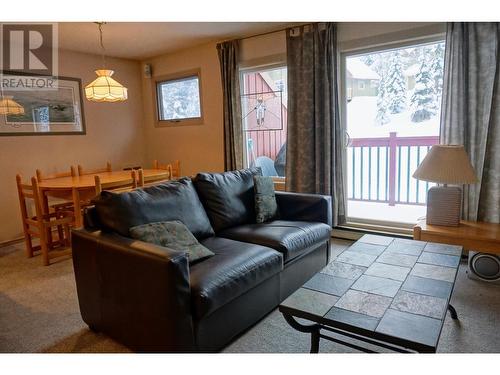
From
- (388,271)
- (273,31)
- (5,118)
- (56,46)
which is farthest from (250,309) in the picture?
(56,46)

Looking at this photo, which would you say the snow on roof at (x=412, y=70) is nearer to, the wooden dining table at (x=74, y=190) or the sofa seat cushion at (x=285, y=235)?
the sofa seat cushion at (x=285, y=235)

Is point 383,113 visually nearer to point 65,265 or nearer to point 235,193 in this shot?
point 235,193

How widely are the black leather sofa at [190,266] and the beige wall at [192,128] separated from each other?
1942 mm

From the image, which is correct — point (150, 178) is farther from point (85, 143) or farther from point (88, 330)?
point (88, 330)

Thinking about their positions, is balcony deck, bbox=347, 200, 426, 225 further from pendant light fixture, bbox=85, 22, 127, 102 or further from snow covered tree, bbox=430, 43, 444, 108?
pendant light fixture, bbox=85, 22, 127, 102

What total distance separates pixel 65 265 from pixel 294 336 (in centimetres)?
240

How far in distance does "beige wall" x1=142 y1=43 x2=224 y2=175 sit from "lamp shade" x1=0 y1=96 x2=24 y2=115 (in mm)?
1799

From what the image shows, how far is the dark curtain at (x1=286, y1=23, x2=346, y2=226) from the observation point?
139 inches

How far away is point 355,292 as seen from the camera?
63.1 inches

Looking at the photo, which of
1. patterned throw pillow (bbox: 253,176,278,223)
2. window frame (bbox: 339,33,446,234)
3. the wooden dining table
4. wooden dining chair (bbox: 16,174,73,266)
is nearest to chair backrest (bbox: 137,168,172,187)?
the wooden dining table

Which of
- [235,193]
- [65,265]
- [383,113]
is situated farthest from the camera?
[383,113]

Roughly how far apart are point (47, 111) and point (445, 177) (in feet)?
14.7

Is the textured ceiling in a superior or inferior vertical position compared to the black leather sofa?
superior

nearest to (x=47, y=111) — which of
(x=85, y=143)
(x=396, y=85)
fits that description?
(x=85, y=143)
